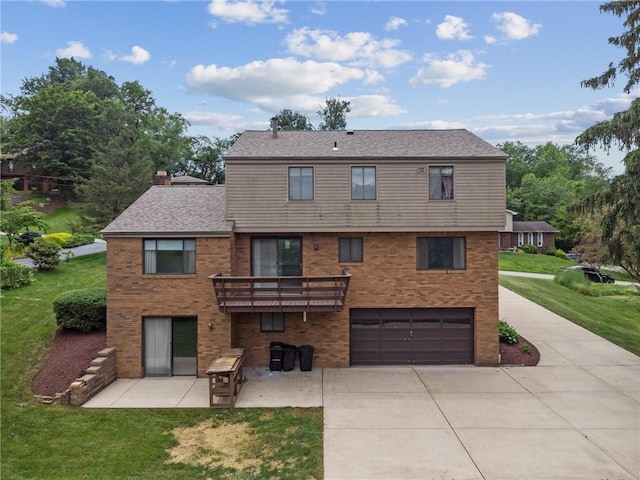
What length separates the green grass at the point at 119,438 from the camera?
758cm

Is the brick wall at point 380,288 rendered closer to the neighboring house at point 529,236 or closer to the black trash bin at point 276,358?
the black trash bin at point 276,358

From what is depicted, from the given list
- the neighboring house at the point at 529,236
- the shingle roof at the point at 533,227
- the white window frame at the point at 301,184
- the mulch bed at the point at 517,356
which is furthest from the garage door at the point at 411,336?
the shingle roof at the point at 533,227

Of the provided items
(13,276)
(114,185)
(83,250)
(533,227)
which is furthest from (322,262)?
(533,227)

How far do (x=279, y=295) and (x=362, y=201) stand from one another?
3.99 meters

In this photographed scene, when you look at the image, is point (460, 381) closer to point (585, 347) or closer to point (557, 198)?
point (585, 347)

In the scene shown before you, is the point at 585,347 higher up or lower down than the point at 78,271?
lower down

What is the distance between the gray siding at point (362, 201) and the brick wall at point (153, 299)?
1751 mm

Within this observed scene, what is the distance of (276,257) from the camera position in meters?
13.8

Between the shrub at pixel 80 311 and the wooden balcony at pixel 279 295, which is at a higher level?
the wooden balcony at pixel 279 295

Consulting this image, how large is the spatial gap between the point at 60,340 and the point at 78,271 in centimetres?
758

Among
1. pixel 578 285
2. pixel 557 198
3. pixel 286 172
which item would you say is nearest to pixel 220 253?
pixel 286 172

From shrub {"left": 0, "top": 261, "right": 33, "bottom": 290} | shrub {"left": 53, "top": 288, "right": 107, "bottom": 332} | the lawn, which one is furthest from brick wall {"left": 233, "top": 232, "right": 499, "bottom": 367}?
the lawn

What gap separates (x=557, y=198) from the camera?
173 ft

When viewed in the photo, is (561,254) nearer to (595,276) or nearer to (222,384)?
(595,276)
